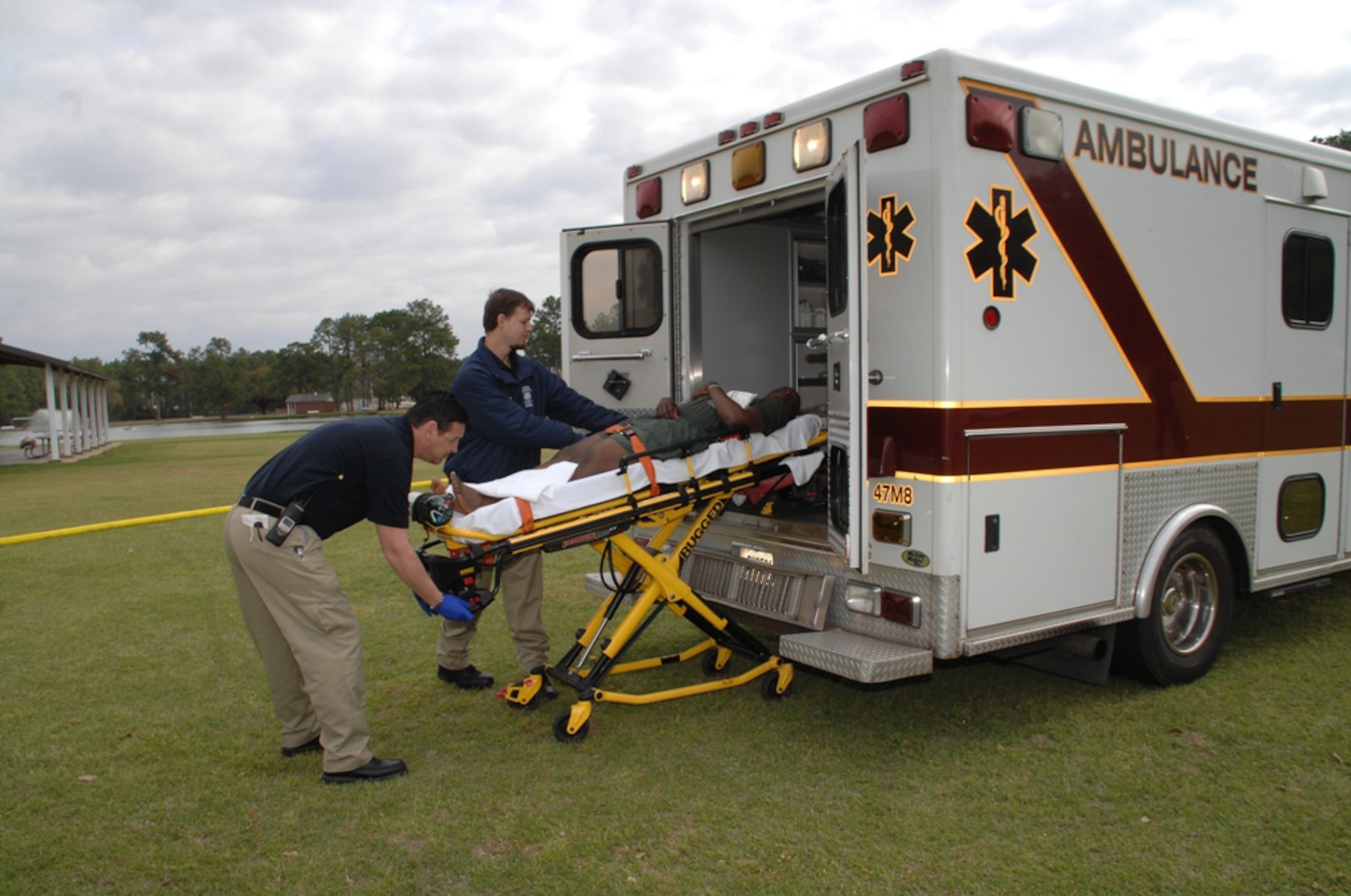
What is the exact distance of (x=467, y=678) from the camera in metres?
4.95

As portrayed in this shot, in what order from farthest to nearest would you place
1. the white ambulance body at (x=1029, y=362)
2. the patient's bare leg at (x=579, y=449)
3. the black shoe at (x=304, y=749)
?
the patient's bare leg at (x=579, y=449) < the black shoe at (x=304, y=749) < the white ambulance body at (x=1029, y=362)

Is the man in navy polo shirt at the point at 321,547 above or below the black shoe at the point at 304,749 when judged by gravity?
above

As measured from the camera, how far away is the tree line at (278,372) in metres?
78.4

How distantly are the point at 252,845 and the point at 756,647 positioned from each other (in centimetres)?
242

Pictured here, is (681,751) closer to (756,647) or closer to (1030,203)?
(756,647)

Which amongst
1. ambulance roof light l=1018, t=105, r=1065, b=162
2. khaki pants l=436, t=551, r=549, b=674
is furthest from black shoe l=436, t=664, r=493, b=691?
ambulance roof light l=1018, t=105, r=1065, b=162

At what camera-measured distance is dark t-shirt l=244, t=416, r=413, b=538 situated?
3719 mm

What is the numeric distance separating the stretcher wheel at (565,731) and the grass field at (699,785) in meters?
0.04

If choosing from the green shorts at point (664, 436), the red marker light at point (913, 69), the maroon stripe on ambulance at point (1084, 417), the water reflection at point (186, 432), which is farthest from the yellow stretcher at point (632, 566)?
the water reflection at point (186, 432)

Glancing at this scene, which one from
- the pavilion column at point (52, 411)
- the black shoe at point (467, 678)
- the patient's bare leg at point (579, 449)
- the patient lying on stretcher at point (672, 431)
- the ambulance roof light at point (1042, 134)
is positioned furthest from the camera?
the pavilion column at point (52, 411)

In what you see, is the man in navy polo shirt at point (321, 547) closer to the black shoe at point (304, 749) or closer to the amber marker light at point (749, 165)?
the black shoe at point (304, 749)

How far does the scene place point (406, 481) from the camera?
3.79m

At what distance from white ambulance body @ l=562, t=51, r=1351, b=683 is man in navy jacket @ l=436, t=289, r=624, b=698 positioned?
3.04 ft

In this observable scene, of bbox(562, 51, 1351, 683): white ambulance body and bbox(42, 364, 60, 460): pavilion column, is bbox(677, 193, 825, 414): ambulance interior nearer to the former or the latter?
bbox(562, 51, 1351, 683): white ambulance body
